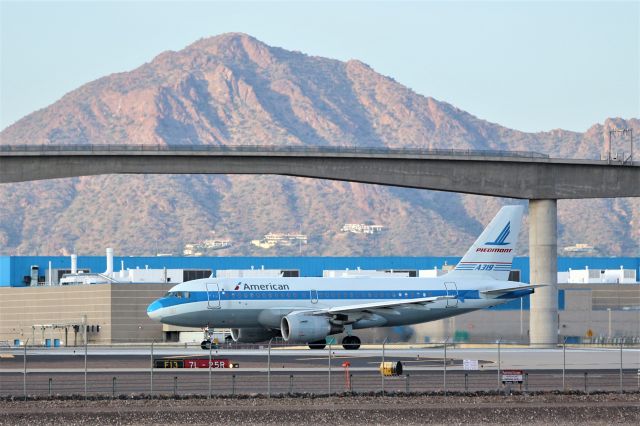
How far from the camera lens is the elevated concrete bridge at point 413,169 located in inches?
3233

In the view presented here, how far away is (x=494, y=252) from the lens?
83688mm

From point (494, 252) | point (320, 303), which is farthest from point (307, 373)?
point (494, 252)

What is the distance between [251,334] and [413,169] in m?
14.8

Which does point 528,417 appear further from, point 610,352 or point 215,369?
point 610,352

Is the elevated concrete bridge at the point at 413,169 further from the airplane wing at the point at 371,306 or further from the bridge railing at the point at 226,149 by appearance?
the airplane wing at the point at 371,306

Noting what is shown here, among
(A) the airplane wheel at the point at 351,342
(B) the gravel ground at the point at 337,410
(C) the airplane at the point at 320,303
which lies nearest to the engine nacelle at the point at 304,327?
(C) the airplane at the point at 320,303

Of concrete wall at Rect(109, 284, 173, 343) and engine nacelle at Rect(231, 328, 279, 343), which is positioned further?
concrete wall at Rect(109, 284, 173, 343)

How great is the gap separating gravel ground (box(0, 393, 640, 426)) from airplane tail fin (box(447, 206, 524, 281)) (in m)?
36.9

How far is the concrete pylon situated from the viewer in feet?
278

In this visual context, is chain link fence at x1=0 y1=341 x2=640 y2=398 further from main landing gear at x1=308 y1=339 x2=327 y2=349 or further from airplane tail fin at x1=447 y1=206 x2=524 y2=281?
airplane tail fin at x1=447 y1=206 x2=524 y2=281

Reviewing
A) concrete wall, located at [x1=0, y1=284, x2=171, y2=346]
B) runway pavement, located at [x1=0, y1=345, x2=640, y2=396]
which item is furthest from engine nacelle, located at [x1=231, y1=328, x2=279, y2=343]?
concrete wall, located at [x1=0, y1=284, x2=171, y2=346]

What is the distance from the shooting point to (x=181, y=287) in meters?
75.2

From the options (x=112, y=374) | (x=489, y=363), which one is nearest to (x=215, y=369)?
(x=112, y=374)

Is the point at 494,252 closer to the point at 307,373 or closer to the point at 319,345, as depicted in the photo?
the point at 319,345
